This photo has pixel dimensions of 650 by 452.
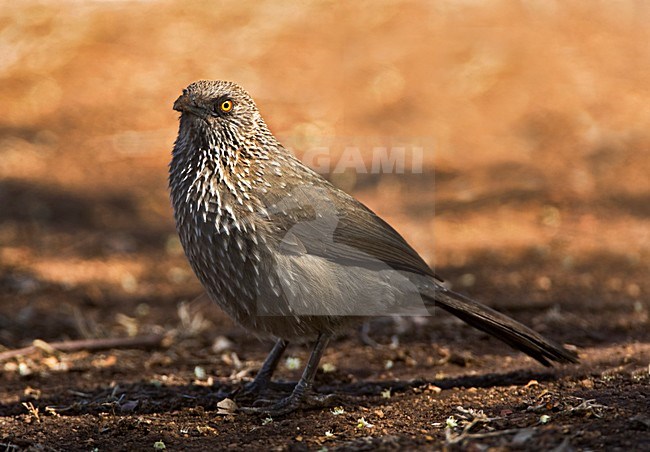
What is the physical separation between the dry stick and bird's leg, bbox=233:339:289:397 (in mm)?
1391

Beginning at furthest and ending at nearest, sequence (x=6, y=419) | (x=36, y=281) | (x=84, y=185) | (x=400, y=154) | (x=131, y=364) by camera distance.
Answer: (x=400, y=154), (x=84, y=185), (x=36, y=281), (x=131, y=364), (x=6, y=419)

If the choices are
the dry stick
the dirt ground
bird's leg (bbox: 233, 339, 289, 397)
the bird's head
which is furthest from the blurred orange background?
the bird's head

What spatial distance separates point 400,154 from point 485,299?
160 inches

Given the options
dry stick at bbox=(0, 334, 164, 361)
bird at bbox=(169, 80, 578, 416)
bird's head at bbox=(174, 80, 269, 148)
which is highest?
bird's head at bbox=(174, 80, 269, 148)

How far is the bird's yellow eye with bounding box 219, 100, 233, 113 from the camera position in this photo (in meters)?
5.21

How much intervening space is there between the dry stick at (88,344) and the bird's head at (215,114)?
1.99 metres

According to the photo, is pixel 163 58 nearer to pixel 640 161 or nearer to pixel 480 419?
pixel 640 161

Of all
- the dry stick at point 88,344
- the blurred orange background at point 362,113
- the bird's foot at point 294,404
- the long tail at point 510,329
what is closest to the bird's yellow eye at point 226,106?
the long tail at point 510,329

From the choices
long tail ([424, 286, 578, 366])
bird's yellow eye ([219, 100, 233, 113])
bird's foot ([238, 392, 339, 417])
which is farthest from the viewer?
bird's yellow eye ([219, 100, 233, 113])

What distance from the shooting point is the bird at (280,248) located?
16.1 ft

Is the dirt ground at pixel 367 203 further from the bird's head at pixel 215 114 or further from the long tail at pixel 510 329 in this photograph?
the bird's head at pixel 215 114

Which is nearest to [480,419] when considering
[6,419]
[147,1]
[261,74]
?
[6,419]

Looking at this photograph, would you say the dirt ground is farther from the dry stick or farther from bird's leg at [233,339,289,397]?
bird's leg at [233,339,289,397]

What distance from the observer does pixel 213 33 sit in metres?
13.7
